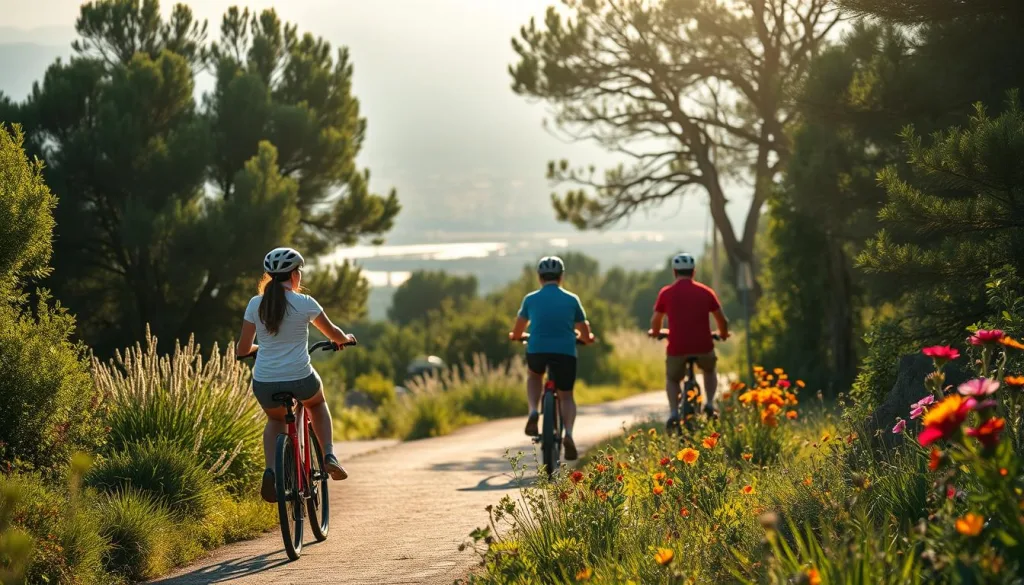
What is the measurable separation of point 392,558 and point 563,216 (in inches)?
978

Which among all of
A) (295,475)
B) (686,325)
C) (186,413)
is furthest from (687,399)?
(295,475)

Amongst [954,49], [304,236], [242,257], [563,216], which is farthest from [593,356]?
[954,49]

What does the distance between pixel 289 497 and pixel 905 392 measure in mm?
3762

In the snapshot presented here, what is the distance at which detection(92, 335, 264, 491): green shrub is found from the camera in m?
9.17

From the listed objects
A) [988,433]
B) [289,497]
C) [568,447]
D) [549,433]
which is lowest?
[568,447]

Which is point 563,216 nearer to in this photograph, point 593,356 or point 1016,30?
point 593,356

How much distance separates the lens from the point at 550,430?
10.4 m

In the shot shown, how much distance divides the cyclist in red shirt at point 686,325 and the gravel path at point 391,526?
73.2 inches

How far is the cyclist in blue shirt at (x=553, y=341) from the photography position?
10.6m

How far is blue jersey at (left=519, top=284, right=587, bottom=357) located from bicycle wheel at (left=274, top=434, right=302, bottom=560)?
3.38m

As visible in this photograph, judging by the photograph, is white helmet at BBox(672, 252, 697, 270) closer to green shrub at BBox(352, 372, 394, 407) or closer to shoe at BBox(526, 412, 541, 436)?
shoe at BBox(526, 412, 541, 436)

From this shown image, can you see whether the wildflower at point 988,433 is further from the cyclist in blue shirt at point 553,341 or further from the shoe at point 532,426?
the shoe at point 532,426

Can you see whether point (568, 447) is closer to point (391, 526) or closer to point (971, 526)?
point (391, 526)

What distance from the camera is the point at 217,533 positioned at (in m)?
8.31
